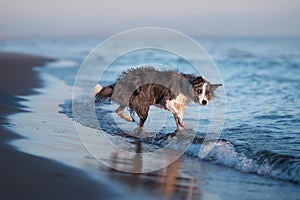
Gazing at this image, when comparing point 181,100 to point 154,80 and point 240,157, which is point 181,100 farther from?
point 240,157

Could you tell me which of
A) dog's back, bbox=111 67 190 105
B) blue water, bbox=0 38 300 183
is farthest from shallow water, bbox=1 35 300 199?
dog's back, bbox=111 67 190 105

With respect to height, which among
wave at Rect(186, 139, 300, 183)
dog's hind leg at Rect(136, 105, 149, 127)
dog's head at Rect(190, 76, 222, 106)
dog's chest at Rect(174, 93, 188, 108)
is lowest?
wave at Rect(186, 139, 300, 183)

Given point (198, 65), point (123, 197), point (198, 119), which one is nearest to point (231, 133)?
point (198, 119)

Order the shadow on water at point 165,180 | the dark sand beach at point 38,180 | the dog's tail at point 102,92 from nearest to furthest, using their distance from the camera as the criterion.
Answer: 1. the dark sand beach at point 38,180
2. the shadow on water at point 165,180
3. the dog's tail at point 102,92

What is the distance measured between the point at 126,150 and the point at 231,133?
2.04 m

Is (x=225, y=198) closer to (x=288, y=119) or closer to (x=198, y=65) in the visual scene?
(x=288, y=119)

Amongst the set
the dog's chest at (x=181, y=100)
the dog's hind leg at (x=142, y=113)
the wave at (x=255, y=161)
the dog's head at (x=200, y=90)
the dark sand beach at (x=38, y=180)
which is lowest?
the dark sand beach at (x=38, y=180)

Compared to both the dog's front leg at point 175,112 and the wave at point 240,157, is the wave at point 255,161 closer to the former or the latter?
the wave at point 240,157

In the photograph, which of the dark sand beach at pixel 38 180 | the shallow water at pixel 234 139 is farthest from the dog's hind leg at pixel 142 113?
the dark sand beach at pixel 38 180

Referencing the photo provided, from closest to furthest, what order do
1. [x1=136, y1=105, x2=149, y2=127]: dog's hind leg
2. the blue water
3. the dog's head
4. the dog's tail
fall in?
the blue water → the dog's head → [x1=136, y1=105, x2=149, y2=127]: dog's hind leg → the dog's tail

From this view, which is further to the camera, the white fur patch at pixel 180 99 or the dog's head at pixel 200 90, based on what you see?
the white fur patch at pixel 180 99

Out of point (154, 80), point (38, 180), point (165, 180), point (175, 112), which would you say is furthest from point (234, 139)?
point (38, 180)

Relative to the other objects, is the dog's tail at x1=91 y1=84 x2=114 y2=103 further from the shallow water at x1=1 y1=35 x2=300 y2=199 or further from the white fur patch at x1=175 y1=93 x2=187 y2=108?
the white fur patch at x1=175 y1=93 x2=187 y2=108

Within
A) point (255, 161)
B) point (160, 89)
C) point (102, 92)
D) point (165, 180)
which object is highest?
point (160, 89)
